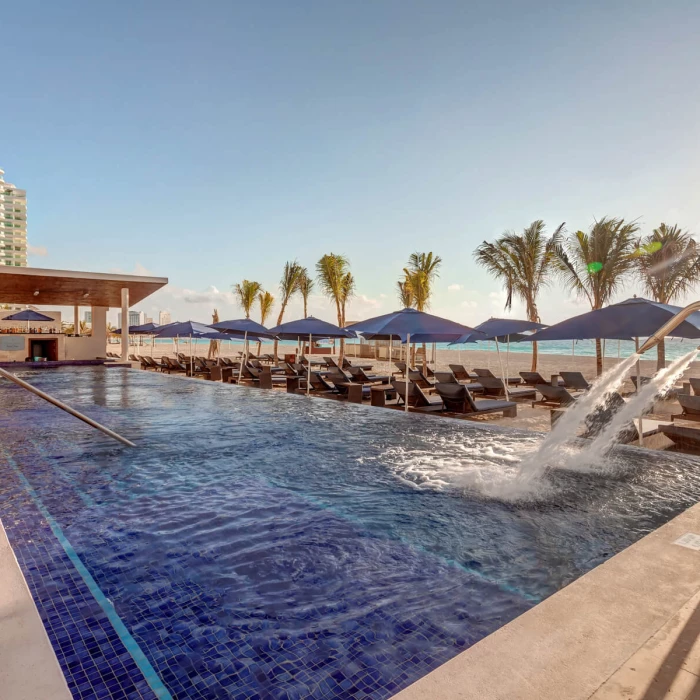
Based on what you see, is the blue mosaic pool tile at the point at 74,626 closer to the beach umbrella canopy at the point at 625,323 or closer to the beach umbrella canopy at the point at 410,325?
the beach umbrella canopy at the point at 625,323

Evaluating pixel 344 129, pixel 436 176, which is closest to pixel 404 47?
pixel 344 129

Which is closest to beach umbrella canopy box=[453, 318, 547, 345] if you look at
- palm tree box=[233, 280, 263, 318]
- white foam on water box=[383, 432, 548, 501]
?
white foam on water box=[383, 432, 548, 501]

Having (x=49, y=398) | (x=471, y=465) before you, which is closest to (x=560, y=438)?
(x=471, y=465)

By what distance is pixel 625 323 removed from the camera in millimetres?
7309

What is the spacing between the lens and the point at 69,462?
5.95 meters

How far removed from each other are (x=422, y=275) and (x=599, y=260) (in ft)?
28.2

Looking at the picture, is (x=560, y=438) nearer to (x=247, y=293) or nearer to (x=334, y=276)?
(x=334, y=276)

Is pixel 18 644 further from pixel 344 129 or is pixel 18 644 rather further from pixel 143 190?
pixel 143 190

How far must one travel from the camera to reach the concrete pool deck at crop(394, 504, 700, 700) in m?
1.67

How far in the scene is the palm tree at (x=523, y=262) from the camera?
19.7m

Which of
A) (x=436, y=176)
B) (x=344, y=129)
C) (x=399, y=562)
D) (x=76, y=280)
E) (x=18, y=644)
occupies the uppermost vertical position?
(x=344, y=129)

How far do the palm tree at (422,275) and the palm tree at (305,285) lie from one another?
338 inches

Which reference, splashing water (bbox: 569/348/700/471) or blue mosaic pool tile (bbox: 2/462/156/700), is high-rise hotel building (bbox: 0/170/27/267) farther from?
splashing water (bbox: 569/348/700/471)

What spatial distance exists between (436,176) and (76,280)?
15302mm
